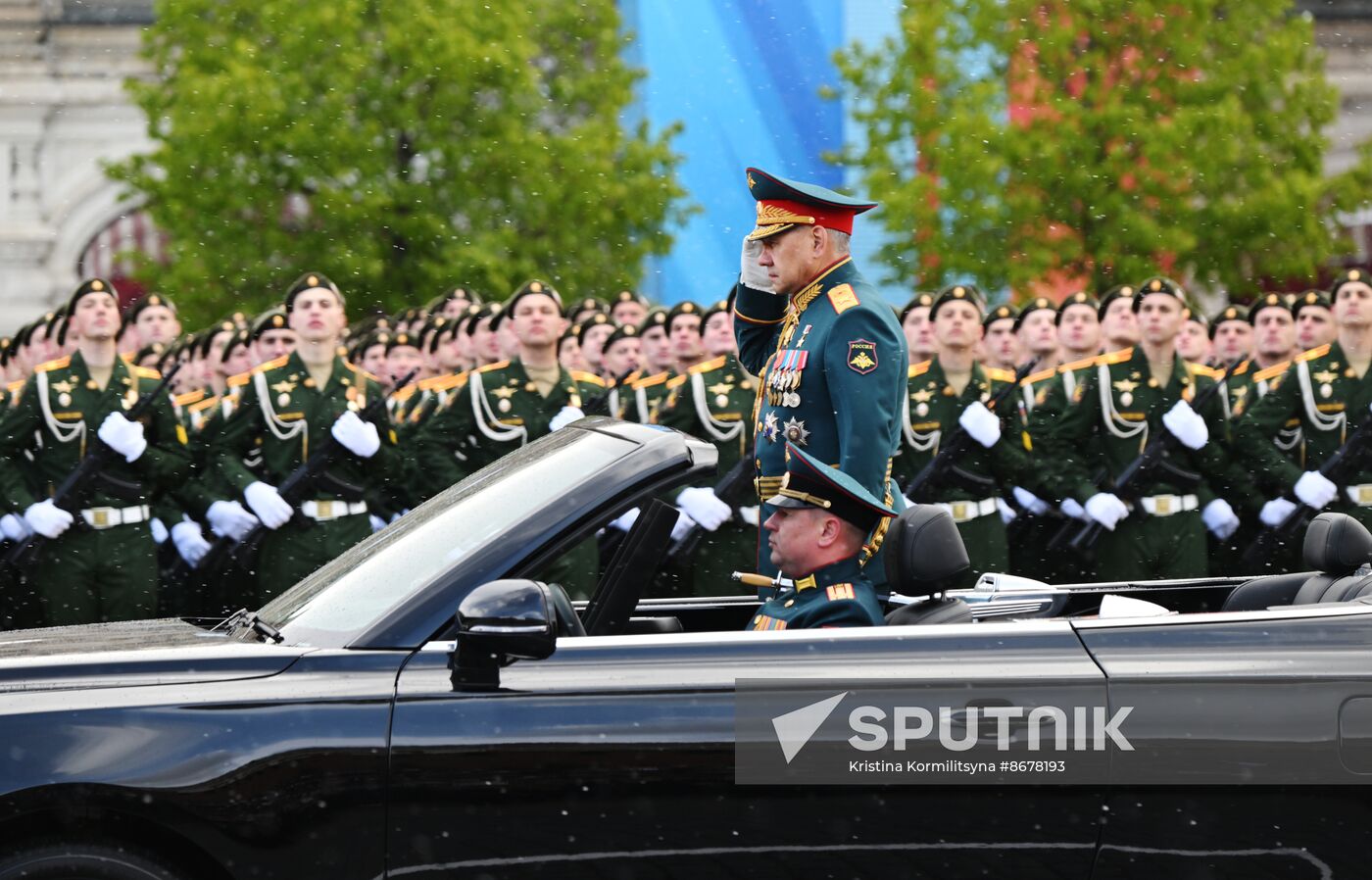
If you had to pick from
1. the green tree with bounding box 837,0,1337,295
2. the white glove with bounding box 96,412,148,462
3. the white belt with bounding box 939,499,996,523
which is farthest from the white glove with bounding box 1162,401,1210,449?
the green tree with bounding box 837,0,1337,295

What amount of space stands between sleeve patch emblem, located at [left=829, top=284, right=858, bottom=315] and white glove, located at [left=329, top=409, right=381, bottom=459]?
5.86 meters

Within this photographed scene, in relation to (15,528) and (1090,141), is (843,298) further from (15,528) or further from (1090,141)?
(1090,141)

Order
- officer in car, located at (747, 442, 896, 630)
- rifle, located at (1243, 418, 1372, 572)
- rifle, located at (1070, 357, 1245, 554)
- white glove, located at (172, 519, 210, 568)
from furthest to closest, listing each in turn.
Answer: rifle, located at (1243, 418, 1372, 572), rifle, located at (1070, 357, 1245, 554), white glove, located at (172, 519, 210, 568), officer in car, located at (747, 442, 896, 630)

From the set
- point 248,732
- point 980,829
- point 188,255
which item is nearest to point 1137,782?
point 980,829

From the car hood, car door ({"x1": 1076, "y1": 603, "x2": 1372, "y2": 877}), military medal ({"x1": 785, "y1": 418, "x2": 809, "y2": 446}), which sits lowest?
car door ({"x1": 1076, "y1": 603, "x2": 1372, "y2": 877})

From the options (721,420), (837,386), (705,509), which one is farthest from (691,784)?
(721,420)

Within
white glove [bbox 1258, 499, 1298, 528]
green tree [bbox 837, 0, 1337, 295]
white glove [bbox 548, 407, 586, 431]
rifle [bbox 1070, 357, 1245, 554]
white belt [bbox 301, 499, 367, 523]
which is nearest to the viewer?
white belt [bbox 301, 499, 367, 523]

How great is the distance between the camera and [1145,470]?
1115 centimetres

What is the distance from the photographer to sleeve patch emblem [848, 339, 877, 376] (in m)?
4.94

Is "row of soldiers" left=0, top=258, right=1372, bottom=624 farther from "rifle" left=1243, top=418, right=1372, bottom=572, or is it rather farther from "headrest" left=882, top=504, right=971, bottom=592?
"headrest" left=882, top=504, right=971, bottom=592

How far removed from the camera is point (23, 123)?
122 feet

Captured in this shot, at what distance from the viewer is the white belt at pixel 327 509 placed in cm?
1069

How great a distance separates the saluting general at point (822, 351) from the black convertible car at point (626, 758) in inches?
38.7

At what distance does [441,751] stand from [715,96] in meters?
26.7
